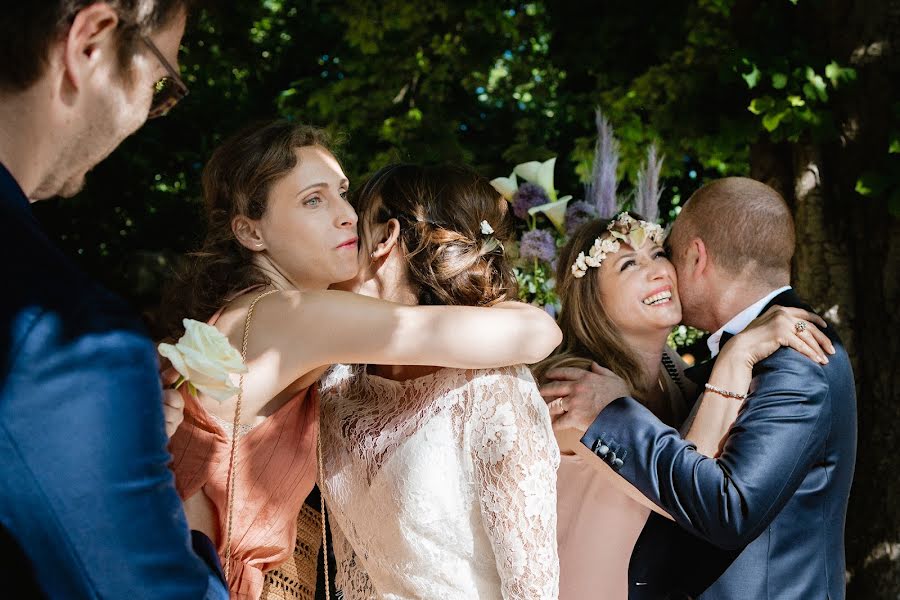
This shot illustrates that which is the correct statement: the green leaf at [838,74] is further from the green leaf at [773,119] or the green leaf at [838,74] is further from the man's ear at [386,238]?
the man's ear at [386,238]

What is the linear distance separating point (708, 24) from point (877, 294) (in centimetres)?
246

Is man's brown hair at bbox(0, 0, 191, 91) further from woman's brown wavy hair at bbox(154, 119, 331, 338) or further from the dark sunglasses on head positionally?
woman's brown wavy hair at bbox(154, 119, 331, 338)

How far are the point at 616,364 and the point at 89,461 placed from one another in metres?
2.30

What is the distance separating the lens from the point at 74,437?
39.7 inches

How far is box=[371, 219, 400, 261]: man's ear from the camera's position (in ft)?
8.18

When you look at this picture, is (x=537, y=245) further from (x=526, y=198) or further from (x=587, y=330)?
(x=587, y=330)

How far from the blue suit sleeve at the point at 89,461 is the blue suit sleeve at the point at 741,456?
1.76 meters

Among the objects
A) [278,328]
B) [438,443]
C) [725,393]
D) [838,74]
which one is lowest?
[725,393]

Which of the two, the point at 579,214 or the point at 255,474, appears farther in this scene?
the point at 579,214

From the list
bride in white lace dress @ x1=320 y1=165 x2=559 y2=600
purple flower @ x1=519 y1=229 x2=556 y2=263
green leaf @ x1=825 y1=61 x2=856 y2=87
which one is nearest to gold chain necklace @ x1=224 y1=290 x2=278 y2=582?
bride in white lace dress @ x1=320 y1=165 x2=559 y2=600

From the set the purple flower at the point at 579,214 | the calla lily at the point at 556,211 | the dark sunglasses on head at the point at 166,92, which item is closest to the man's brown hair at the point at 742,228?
the purple flower at the point at 579,214

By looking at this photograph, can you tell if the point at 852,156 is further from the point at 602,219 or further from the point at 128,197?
the point at 128,197

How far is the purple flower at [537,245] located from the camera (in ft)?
11.3

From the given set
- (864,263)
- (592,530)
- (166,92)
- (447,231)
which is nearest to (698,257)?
(592,530)
